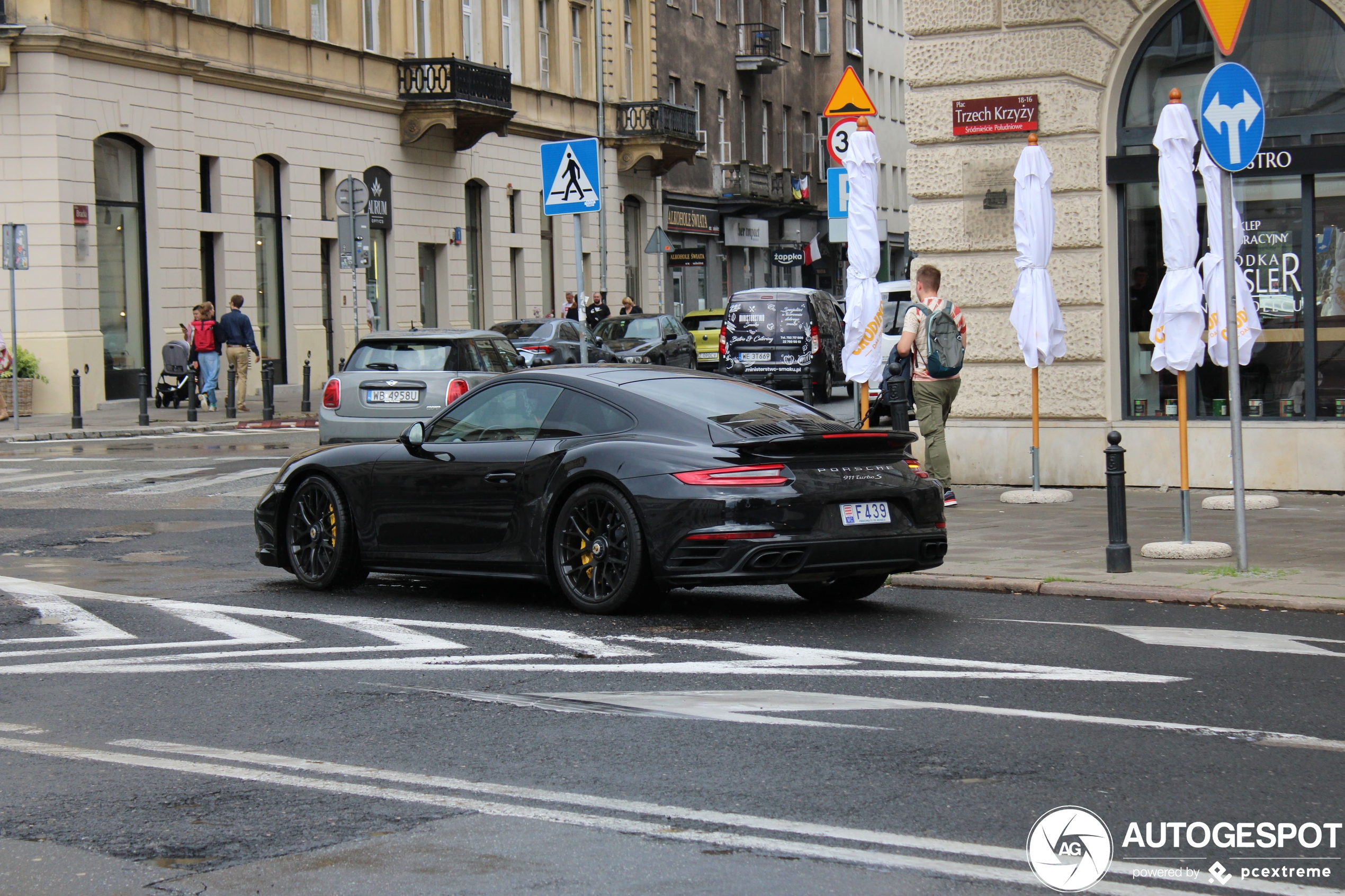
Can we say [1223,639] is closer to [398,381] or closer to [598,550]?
[598,550]

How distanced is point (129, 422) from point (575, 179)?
1519 cm

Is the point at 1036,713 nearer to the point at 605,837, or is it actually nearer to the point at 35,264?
the point at 605,837

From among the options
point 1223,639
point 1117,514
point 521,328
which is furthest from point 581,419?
point 521,328

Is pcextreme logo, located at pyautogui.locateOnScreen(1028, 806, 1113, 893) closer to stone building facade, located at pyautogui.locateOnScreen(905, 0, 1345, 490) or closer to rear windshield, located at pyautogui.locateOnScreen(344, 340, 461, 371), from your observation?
stone building facade, located at pyautogui.locateOnScreen(905, 0, 1345, 490)

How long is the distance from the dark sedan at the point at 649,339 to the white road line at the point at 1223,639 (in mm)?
27629

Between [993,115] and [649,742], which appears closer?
[649,742]

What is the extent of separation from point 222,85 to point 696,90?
26.5 meters

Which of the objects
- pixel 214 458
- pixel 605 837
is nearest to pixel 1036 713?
pixel 605 837

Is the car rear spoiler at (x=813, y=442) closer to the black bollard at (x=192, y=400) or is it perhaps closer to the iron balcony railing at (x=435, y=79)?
the black bollard at (x=192, y=400)

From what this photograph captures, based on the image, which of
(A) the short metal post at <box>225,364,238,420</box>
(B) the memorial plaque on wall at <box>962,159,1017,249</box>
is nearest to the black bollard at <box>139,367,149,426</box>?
(A) the short metal post at <box>225,364,238,420</box>

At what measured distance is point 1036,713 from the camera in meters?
6.68

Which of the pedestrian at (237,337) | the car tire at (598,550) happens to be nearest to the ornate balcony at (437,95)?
the pedestrian at (237,337)

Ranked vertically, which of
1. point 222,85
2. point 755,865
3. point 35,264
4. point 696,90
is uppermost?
point 696,90

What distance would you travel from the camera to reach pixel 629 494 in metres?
9.16
